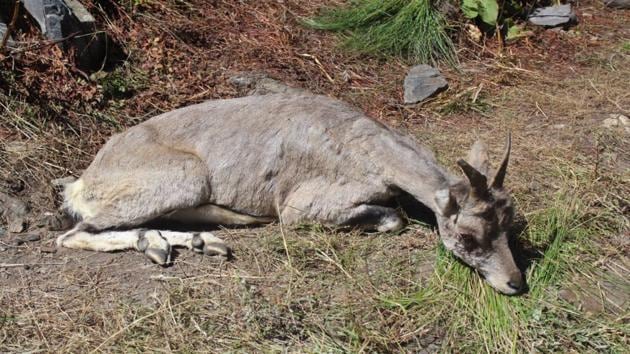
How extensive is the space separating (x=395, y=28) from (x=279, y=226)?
183 inches

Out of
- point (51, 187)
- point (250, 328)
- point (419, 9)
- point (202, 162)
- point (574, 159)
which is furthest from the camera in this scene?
point (419, 9)

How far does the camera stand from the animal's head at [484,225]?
634 centimetres

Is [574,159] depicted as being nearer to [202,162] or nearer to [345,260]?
[345,260]

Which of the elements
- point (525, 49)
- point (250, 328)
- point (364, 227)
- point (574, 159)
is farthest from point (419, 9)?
point (250, 328)

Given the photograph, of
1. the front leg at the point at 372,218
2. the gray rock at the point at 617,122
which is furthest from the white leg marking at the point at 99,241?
the gray rock at the point at 617,122

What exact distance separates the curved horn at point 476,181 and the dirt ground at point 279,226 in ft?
2.29

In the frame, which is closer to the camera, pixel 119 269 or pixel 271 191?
pixel 119 269

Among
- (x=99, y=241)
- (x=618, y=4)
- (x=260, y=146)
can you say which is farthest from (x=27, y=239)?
(x=618, y=4)

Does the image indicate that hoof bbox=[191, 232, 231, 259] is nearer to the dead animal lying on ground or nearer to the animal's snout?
the dead animal lying on ground

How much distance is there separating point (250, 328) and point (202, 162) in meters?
1.97

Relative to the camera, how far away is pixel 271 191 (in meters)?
7.57

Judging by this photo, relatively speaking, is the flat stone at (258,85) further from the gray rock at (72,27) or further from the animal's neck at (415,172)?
the animal's neck at (415,172)

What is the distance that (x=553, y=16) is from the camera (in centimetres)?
1249

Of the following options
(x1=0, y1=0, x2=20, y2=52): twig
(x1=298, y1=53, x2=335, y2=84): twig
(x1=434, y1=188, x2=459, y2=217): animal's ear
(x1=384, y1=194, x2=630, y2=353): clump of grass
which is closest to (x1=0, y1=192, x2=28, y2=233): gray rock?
(x1=0, y1=0, x2=20, y2=52): twig
